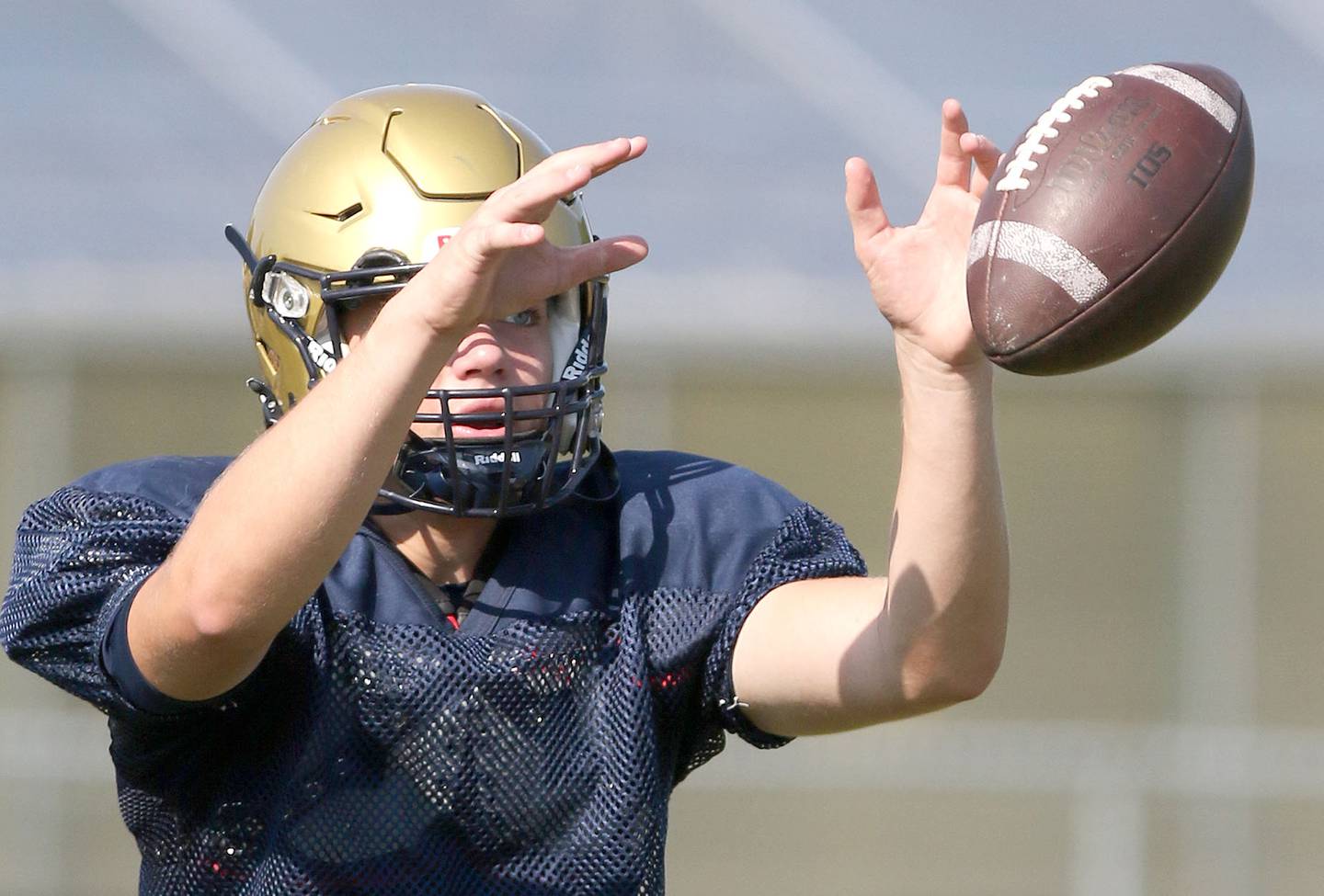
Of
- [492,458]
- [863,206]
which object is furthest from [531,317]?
[863,206]

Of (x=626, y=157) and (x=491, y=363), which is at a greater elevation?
(x=626, y=157)

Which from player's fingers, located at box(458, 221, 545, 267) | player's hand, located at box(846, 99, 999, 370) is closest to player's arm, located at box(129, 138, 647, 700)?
player's fingers, located at box(458, 221, 545, 267)

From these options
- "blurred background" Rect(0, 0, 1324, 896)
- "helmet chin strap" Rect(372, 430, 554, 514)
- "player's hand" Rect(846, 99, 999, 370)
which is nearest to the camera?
"player's hand" Rect(846, 99, 999, 370)

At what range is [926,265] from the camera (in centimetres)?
184

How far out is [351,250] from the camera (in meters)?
2.09

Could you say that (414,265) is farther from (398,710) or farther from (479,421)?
(398,710)

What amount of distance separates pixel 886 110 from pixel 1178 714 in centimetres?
254

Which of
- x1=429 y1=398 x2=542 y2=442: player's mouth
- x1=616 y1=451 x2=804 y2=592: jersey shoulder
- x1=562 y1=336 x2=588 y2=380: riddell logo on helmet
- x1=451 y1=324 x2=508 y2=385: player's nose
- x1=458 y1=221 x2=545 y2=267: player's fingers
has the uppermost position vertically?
x1=458 y1=221 x2=545 y2=267: player's fingers

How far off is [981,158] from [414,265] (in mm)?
653

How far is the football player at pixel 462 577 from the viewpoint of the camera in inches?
65.4

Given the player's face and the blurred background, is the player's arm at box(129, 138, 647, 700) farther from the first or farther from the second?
the blurred background

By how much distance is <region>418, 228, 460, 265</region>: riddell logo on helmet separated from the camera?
2.06 meters

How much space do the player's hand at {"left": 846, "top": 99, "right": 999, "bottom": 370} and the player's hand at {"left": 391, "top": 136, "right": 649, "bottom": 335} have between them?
29cm

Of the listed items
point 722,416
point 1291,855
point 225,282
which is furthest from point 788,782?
point 225,282
